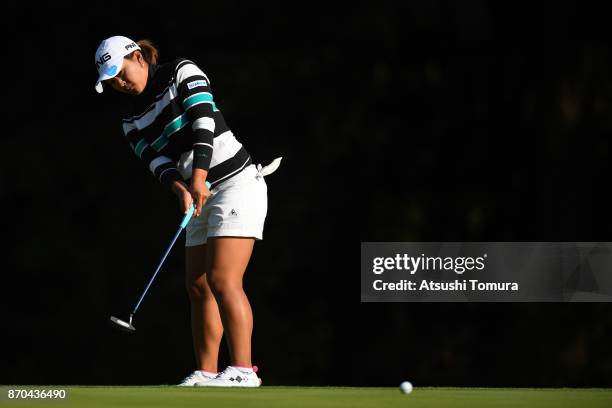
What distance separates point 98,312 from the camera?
364 inches

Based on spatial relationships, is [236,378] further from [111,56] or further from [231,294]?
[111,56]

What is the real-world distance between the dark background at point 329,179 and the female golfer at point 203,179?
4.17 m

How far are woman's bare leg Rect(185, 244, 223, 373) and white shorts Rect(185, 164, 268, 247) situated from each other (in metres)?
0.06

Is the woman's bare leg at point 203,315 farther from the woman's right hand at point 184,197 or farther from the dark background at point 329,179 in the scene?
the dark background at point 329,179

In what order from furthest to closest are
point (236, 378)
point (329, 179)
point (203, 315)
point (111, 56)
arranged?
point (329, 179) → point (203, 315) → point (111, 56) → point (236, 378)

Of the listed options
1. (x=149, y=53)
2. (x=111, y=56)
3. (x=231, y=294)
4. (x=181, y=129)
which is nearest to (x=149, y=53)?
(x=149, y=53)

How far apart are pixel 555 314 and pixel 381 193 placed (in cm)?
131

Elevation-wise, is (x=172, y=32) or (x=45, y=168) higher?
(x=172, y=32)

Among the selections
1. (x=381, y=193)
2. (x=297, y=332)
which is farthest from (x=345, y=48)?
(x=297, y=332)

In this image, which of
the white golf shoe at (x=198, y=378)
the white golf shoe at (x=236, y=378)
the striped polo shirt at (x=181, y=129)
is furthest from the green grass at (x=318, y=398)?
the striped polo shirt at (x=181, y=129)

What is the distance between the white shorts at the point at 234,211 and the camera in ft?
14.2

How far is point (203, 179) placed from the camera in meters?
4.25

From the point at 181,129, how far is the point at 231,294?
546 millimetres

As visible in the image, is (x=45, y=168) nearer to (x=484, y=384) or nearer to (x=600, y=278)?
(x=484, y=384)
